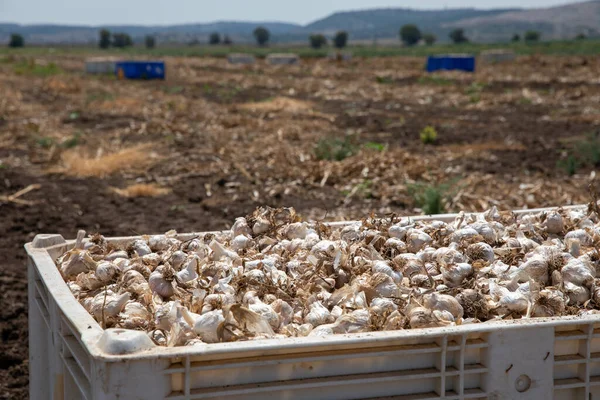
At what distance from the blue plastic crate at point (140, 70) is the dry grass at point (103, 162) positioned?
804 inches

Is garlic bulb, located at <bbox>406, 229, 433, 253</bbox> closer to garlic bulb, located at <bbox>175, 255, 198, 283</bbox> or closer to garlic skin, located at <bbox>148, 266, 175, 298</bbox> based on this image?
garlic bulb, located at <bbox>175, 255, 198, 283</bbox>

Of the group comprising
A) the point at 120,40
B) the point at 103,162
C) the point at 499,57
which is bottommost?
the point at 103,162

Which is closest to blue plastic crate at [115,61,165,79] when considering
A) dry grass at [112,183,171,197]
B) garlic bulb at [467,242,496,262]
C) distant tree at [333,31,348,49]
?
dry grass at [112,183,171,197]

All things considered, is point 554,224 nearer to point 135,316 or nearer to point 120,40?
point 135,316

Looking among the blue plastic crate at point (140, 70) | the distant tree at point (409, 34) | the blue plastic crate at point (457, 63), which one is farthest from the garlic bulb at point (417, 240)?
the distant tree at point (409, 34)

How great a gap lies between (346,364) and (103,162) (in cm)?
821

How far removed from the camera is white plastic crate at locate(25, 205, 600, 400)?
1.60 meters

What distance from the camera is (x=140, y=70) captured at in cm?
3012

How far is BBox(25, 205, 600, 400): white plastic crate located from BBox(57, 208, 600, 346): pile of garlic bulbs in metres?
0.15

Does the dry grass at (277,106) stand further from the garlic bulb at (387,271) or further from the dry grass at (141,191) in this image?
the garlic bulb at (387,271)

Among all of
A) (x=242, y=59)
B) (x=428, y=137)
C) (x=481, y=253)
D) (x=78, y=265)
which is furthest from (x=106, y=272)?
(x=242, y=59)

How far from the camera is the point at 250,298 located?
7.07 ft

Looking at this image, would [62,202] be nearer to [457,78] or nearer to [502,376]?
[502,376]

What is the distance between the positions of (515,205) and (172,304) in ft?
18.6
